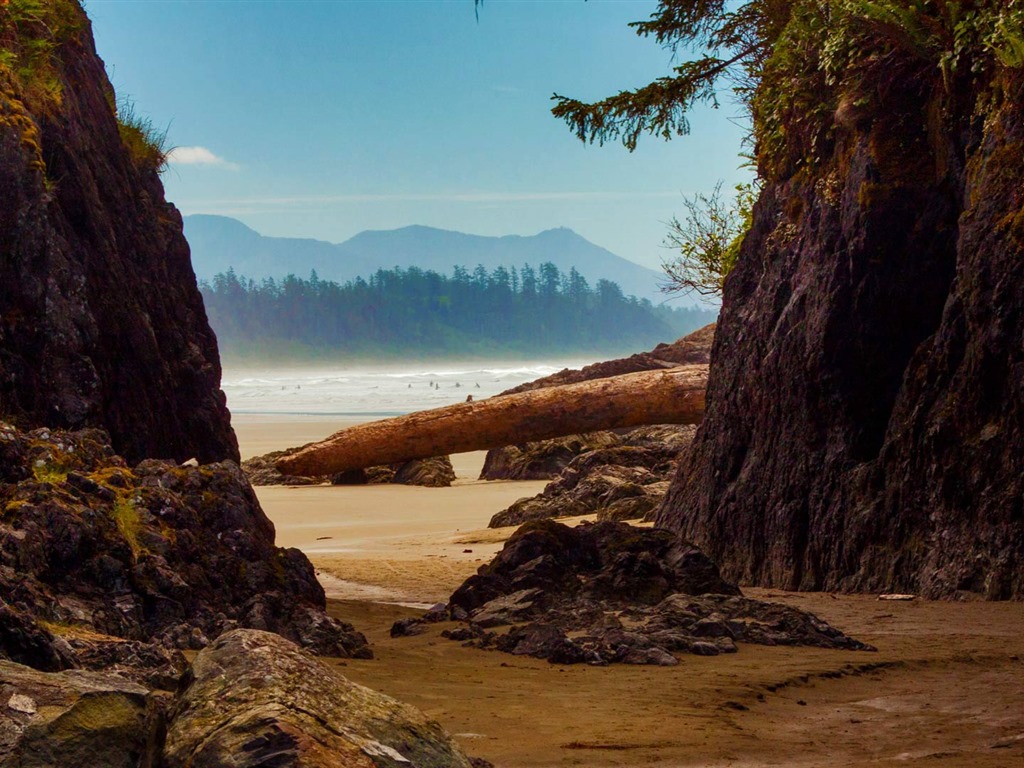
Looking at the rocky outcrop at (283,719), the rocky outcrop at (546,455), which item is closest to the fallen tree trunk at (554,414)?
the rocky outcrop at (546,455)

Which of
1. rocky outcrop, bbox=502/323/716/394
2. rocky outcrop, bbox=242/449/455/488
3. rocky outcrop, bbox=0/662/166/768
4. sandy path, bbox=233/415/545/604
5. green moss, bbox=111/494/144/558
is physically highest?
rocky outcrop, bbox=502/323/716/394

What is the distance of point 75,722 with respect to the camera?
9.96 ft

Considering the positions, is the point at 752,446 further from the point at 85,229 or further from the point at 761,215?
the point at 85,229

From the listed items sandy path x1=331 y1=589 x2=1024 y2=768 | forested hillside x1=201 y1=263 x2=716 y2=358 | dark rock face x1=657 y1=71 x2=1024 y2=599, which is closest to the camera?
sandy path x1=331 y1=589 x2=1024 y2=768

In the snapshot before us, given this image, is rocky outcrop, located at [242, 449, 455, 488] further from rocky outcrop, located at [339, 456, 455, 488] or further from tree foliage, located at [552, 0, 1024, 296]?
tree foliage, located at [552, 0, 1024, 296]

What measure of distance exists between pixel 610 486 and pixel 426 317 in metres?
138

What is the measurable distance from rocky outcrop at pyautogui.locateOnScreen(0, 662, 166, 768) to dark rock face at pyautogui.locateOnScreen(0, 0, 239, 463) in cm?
462

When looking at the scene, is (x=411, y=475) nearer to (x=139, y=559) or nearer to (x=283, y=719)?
(x=139, y=559)

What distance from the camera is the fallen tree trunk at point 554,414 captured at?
15492mm

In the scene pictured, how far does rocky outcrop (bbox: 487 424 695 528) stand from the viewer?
537 inches

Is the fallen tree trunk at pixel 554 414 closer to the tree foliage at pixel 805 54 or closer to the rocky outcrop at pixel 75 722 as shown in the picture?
the tree foliage at pixel 805 54

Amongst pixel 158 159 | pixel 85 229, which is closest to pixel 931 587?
pixel 85 229

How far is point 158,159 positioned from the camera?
1148cm

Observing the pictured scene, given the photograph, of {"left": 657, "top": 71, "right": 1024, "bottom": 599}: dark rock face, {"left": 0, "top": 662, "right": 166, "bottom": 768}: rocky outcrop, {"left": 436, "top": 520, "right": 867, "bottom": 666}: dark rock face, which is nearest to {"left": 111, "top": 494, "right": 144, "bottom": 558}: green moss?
{"left": 436, "top": 520, "right": 867, "bottom": 666}: dark rock face
